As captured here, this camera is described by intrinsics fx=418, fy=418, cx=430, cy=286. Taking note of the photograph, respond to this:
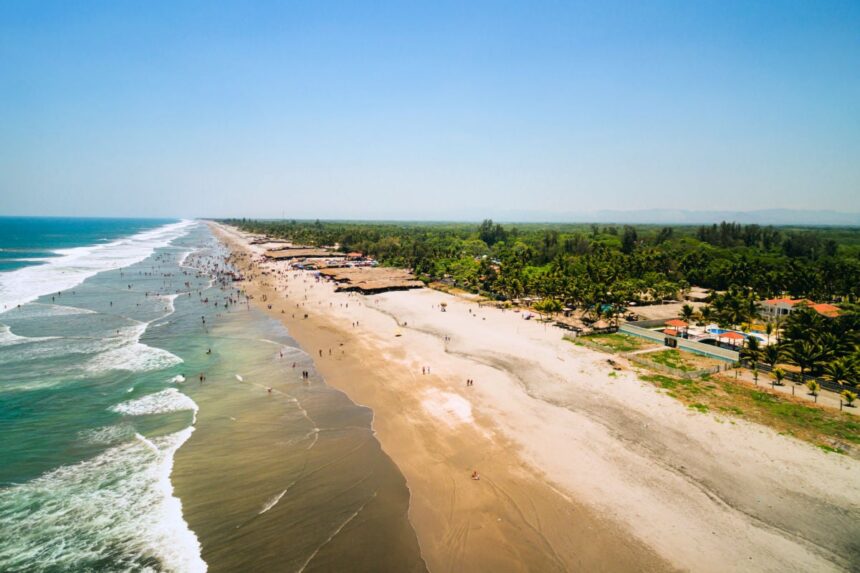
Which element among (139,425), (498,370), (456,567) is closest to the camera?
(456,567)

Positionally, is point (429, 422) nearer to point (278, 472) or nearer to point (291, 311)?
point (278, 472)

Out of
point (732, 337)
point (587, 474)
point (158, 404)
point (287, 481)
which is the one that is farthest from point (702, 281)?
point (158, 404)

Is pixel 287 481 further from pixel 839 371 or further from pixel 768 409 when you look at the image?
pixel 839 371

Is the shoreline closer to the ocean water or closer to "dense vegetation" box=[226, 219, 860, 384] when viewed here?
the ocean water

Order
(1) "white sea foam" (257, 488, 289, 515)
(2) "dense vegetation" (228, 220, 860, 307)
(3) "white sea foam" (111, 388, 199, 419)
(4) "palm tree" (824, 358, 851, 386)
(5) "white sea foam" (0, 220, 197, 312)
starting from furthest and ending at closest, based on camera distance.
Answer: (2) "dense vegetation" (228, 220, 860, 307) → (5) "white sea foam" (0, 220, 197, 312) → (4) "palm tree" (824, 358, 851, 386) → (3) "white sea foam" (111, 388, 199, 419) → (1) "white sea foam" (257, 488, 289, 515)

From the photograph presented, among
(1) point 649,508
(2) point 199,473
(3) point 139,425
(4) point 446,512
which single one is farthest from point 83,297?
(1) point 649,508

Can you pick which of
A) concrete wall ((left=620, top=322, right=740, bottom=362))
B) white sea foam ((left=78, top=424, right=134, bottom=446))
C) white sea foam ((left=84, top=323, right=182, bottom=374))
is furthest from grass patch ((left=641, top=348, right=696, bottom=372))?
white sea foam ((left=84, top=323, right=182, bottom=374))
